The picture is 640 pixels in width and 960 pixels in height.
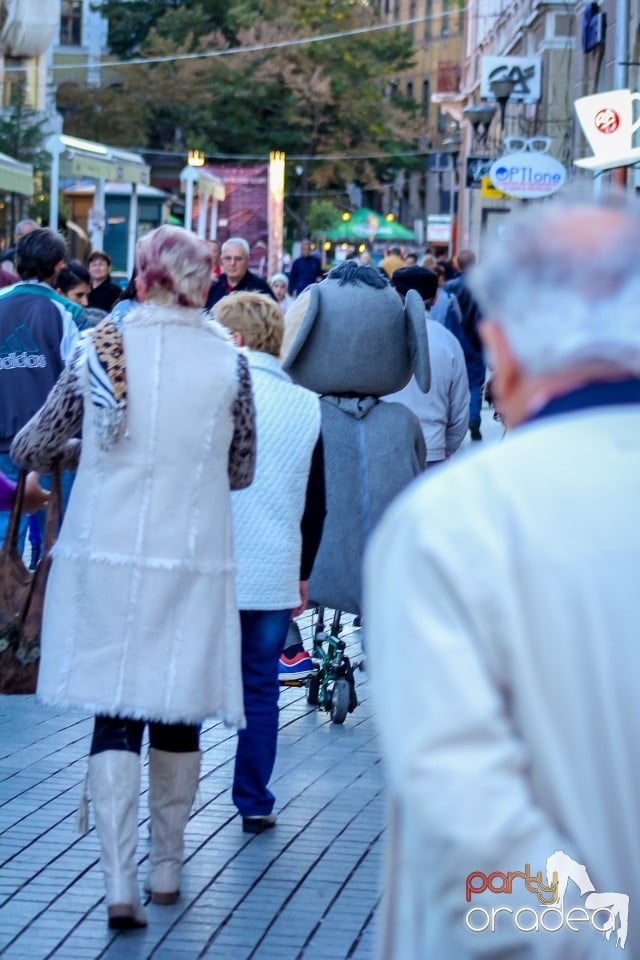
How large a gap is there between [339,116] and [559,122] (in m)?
32.5

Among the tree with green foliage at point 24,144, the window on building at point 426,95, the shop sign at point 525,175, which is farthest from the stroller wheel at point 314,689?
the window on building at point 426,95

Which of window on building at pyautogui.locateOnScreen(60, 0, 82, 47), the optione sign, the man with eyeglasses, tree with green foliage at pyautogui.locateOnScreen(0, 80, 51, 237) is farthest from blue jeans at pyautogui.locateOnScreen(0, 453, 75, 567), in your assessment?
window on building at pyautogui.locateOnScreen(60, 0, 82, 47)

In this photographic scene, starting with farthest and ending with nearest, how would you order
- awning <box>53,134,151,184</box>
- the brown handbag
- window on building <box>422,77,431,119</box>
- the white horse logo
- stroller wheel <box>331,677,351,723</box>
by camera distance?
1. window on building <box>422,77,431,119</box>
2. awning <box>53,134,151,184</box>
3. stroller wheel <box>331,677,351,723</box>
4. the brown handbag
5. the white horse logo

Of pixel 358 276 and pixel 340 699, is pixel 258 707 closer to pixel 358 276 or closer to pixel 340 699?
pixel 340 699

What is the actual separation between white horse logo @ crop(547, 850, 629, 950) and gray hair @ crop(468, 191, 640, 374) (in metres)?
0.63

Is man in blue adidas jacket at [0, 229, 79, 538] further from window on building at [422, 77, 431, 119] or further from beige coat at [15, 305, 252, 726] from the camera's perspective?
window on building at [422, 77, 431, 119]

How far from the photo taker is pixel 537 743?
83.3 inches

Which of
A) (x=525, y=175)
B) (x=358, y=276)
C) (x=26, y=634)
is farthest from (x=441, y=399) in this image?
(x=525, y=175)

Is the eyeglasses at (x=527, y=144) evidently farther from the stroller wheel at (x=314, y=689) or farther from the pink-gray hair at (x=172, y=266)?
the pink-gray hair at (x=172, y=266)

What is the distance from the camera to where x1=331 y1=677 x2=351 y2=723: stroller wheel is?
23.8ft

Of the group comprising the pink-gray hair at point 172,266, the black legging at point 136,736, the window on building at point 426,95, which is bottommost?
the black legging at point 136,736

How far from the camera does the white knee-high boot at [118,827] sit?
458 centimetres

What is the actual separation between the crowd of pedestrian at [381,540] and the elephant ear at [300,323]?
0.02m

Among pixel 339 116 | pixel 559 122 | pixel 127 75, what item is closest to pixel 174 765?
pixel 559 122
